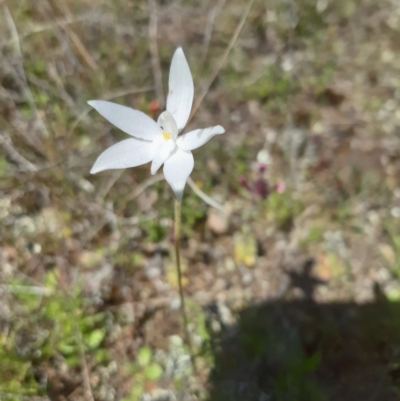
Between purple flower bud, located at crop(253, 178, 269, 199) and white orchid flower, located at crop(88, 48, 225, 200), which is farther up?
purple flower bud, located at crop(253, 178, 269, 199)

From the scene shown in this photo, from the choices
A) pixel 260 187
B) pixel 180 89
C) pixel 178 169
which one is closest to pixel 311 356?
pixel 260 187

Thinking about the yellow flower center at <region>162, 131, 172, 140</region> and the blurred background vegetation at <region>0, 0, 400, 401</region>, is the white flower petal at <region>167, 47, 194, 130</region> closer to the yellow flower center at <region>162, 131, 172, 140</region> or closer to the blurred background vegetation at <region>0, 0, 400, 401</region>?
the yellow flower center at <region>162, 131, 172, 140</region>

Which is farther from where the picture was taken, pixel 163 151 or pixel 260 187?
pixel 260 187

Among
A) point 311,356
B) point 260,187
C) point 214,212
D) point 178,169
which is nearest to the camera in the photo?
point 178,169

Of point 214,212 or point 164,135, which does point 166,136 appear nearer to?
point 164,135

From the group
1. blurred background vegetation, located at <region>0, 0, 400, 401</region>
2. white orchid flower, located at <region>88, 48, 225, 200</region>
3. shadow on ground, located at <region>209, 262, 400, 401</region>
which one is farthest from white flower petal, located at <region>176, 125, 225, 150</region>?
shadow on ground, located at <region>209, 262, 400, 401</region>

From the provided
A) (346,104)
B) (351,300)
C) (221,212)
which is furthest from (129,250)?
(346,104)
